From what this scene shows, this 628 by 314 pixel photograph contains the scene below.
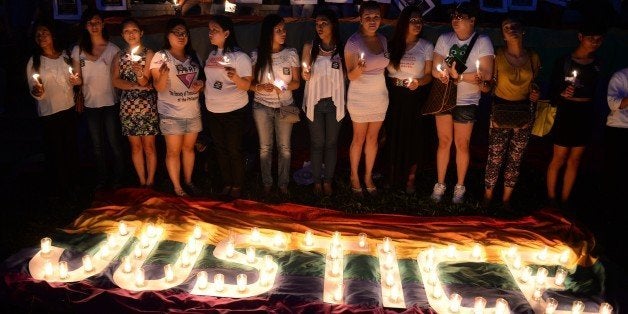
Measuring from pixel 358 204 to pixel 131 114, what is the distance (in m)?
2.63

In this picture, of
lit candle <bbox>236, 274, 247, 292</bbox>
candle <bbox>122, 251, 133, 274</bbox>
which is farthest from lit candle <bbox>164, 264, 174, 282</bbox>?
lit candle <bbox>236, 274, 247, 292</bbox>

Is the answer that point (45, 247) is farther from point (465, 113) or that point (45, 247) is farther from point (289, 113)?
point (465, 113)

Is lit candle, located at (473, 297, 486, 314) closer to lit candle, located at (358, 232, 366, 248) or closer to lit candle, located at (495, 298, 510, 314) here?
lit candle, located at (495, 298, 510, 314)

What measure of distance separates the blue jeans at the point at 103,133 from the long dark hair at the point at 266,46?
5.64ft

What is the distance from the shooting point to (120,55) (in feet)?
18.0

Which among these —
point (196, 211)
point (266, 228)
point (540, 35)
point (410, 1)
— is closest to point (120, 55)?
point (196, 211)

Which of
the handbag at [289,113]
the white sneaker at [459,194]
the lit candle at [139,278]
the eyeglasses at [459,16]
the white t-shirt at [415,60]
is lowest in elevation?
the lit candle at [139,278]

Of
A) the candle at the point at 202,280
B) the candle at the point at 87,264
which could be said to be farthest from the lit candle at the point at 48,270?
the candle at the point at 202,280

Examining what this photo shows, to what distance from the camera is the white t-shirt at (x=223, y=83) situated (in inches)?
211

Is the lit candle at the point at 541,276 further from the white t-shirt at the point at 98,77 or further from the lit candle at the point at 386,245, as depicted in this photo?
the white t-shirt at the point at 98,77

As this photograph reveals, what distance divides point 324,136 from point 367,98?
642mm

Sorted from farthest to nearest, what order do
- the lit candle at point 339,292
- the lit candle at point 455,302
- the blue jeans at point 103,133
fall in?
the blue jeans at point 103,133, the lit candle at point 339,292, the lit candle at point 455,302

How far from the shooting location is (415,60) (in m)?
5.46

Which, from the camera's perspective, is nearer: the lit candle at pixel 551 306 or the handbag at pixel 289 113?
the lit candle at pixel 551 306
